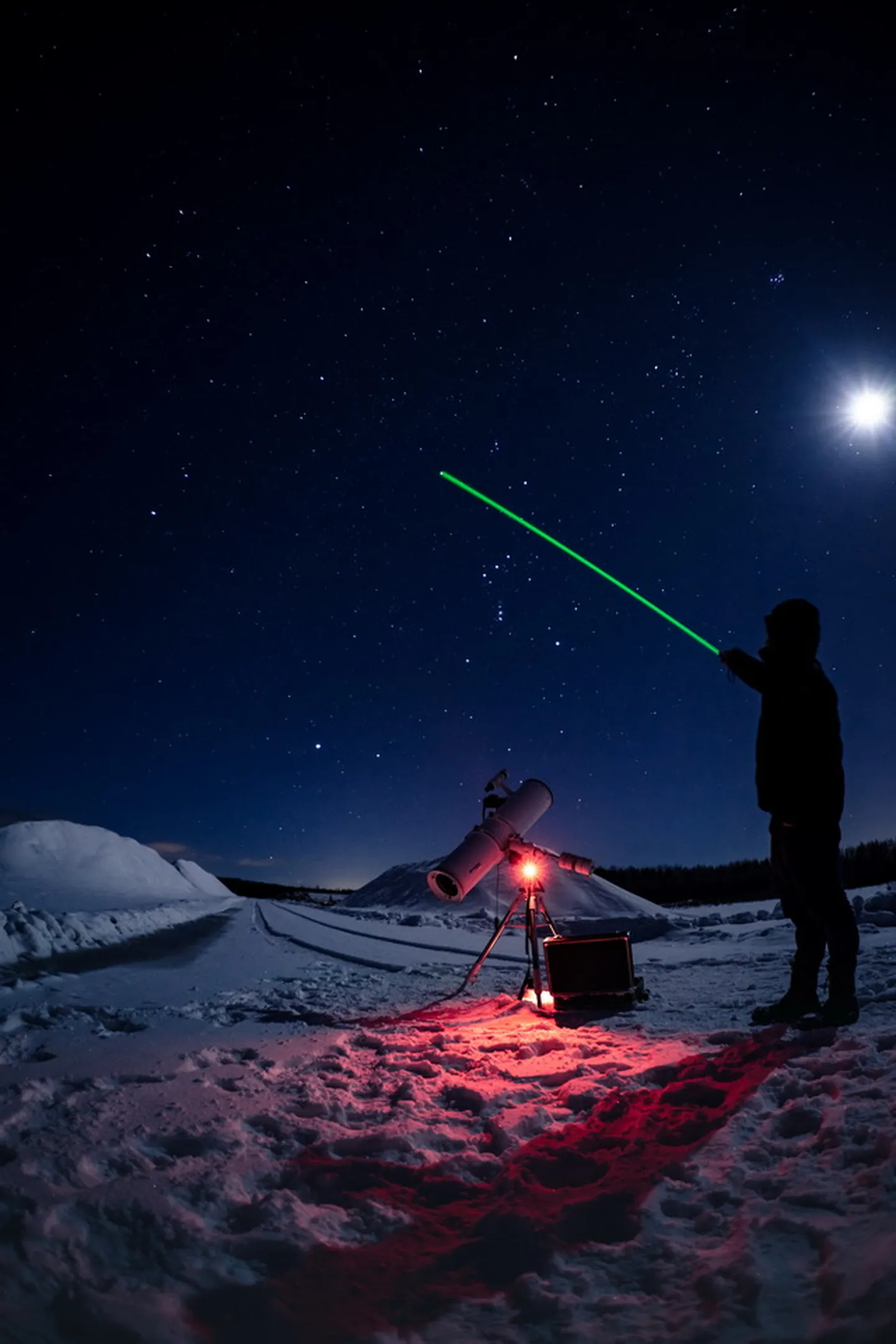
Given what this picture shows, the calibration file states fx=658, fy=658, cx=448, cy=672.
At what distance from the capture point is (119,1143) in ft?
9.14

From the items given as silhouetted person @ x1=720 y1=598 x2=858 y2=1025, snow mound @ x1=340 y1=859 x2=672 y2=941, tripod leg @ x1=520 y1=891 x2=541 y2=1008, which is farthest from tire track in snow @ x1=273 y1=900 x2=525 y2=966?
silhouetted person @ x1=720 y1=598 x2=858 y2=1025

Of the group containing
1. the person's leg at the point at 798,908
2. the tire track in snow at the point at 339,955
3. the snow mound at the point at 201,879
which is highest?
the person's leg at the point at 798,908

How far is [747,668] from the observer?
4477mm

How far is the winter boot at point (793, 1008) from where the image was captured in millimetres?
4223

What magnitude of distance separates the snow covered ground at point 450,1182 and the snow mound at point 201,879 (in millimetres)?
34407

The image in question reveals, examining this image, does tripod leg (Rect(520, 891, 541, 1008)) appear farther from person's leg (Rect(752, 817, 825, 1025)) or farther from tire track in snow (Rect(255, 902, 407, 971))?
tire track in snow (Rect(255, 902, 407, 971))

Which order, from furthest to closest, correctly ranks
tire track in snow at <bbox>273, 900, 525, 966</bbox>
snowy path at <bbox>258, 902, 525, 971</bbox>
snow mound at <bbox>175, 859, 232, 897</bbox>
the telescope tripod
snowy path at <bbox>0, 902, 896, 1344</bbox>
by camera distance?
snow mound at <bbox>175, 859, 232, 897</bbox>, tire track in snow at <bbox>273, 900, 525, 966</bbox>, snowy path at <bbox>258, 902, 525, 971</bbox>, the telescope tripod, snowy path at <bbox>0, 902, 896, 1344</bbox>

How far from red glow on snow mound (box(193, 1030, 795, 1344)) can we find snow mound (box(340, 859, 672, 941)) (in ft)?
34.4

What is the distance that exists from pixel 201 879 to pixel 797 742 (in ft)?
137

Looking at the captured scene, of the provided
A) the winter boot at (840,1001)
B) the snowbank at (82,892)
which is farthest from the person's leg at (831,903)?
the snowbank at (82,892)

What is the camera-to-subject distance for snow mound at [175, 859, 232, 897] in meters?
37.3

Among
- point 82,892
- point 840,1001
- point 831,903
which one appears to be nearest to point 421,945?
point 840,1001

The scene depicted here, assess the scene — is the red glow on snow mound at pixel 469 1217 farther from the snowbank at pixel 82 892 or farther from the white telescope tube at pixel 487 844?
the snowbank at pixel 82 892

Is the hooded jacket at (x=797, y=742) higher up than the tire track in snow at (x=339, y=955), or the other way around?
the hooded jacket at (x=797, y=742)
